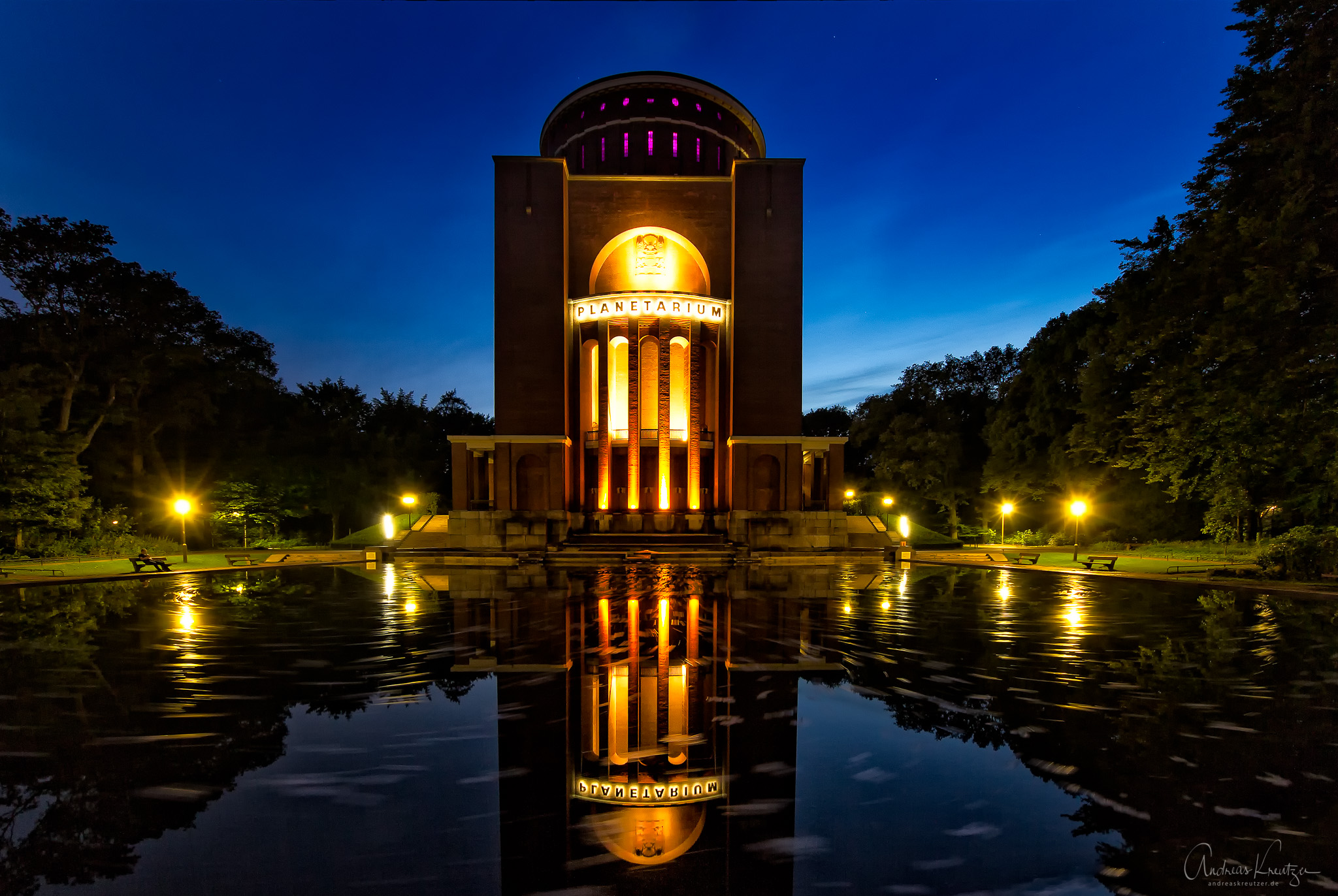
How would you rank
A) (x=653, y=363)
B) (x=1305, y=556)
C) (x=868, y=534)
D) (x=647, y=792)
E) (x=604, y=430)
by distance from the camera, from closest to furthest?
(x=647, y=792), (x=1305, y=556), (x=868, y=534), (x=604, y=430), (x=653, y=363)

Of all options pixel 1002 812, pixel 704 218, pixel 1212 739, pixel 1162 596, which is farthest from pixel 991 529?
pixel 1002 812

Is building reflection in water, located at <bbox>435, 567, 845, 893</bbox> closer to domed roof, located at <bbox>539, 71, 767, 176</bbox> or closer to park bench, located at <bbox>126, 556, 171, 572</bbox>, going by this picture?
park bench, located at <bbox>126, 556, 171, 572</bbox>

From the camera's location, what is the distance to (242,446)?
3481 cm

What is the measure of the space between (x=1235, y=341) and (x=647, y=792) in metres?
23.1

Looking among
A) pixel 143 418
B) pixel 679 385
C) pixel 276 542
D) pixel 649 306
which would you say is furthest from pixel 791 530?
pixel 143 418

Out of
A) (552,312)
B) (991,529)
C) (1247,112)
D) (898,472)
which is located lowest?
(991,529)

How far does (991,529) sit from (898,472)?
749cm

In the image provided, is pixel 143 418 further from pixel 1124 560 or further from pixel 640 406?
pixel 1124 560

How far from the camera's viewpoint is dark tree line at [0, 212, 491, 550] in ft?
72.7

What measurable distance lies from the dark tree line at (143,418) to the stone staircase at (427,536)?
1156 centimetres

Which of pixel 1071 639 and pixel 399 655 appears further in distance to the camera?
pixel 1071 639

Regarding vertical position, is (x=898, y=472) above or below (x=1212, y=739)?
above

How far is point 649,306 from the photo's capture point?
28188 millimetres

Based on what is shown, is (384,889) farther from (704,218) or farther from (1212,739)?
(704,218)
